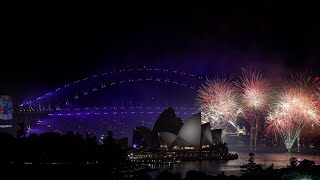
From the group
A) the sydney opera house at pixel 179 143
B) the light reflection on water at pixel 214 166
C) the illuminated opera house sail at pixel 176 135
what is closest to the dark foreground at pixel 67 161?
the light reflection on water at pixel 214 166

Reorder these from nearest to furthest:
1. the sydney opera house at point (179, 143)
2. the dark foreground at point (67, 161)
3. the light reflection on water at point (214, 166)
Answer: the dark foreground at point (67, 161) → the light reflection on water at point (214, 166) → the sydney opera house at point (179, 143)

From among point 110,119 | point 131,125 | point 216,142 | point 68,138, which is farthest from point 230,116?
point 110,119

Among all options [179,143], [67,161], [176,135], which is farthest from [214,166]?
[67,161]

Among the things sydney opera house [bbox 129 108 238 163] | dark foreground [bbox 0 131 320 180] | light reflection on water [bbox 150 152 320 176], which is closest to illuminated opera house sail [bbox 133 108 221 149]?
sydney opera house [bbox 129 108 238 163]

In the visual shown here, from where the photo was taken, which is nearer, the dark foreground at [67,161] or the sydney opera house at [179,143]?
the dark foreground at [67,161]

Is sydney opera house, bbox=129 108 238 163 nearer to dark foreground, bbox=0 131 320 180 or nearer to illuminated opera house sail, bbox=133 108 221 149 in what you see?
illuminated opera house sail, bbox=133 108 221 149

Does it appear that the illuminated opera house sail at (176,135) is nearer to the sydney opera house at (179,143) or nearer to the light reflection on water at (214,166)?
the sydney opera house at (179,143)

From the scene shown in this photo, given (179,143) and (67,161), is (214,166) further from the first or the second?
(67,161)

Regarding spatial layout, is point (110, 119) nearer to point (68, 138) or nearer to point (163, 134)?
point (163, 134)
